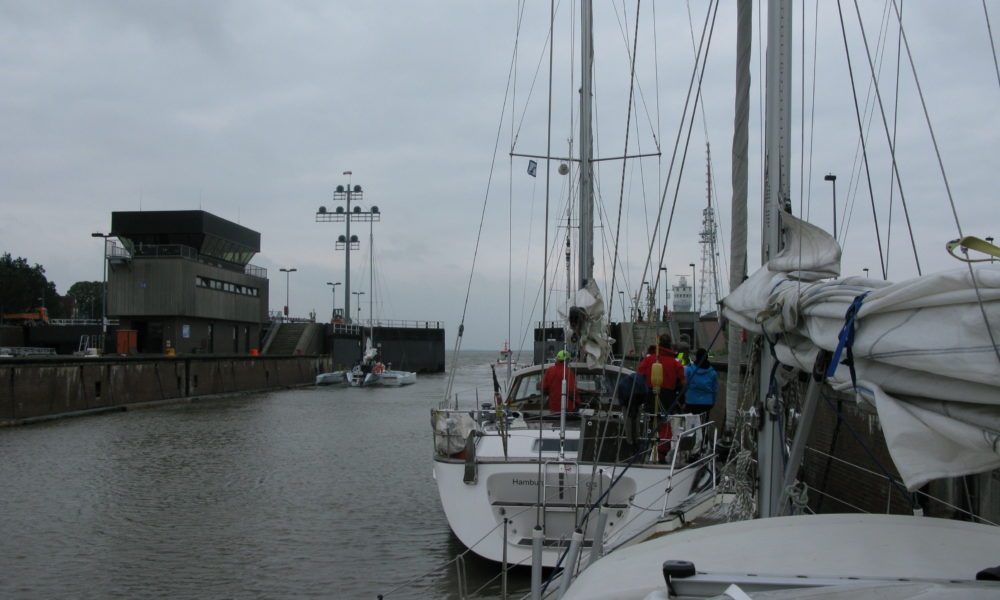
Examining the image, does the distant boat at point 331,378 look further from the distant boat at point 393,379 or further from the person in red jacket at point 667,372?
the person in red jacket at point 667,372

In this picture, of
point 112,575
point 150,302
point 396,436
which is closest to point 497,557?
point 112,575

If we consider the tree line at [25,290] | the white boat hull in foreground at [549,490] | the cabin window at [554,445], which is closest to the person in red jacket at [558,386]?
the cabin window at [554,445]

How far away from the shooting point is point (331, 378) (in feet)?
172

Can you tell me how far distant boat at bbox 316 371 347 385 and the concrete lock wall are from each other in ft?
7.00

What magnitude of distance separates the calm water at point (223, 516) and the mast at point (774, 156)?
4.91 meters

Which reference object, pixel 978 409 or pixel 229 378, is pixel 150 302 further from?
pixel 978 409

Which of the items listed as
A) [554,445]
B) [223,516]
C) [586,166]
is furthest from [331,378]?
[554,445]

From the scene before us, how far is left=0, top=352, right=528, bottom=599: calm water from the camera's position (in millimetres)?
9977

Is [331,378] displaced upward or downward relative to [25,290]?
downward

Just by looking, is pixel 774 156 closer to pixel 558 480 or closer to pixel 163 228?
pixel 558 480

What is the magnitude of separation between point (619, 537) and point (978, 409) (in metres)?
5.49

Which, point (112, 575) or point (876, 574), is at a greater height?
point (876, 574)

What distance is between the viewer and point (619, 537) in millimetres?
8242

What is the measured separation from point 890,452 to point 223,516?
1218cm
